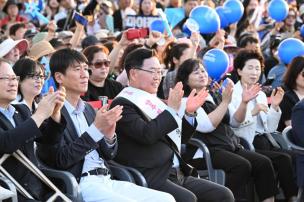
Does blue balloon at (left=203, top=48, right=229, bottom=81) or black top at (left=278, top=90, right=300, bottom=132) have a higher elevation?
blue balloon at (left=203, top=48, right=229, bottom=81)

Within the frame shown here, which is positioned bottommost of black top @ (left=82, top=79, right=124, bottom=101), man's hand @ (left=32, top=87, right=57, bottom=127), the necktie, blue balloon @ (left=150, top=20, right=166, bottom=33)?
the necktie

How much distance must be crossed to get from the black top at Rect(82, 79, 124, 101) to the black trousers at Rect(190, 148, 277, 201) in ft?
3.84

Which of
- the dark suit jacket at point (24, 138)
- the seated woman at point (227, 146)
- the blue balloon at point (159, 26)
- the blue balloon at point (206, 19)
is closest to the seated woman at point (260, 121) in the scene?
the seated woman at point (227, 146)

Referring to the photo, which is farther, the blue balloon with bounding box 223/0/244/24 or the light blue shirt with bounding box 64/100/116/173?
the blue balloon with bounding box 223/0/244/24

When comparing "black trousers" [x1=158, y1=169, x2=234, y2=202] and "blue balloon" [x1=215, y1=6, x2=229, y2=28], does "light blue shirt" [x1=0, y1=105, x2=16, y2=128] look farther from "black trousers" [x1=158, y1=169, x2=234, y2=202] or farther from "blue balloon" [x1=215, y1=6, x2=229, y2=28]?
"blue balloon" [x1=215, y1=6, x2=229, y2=28]

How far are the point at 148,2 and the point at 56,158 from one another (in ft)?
23.0

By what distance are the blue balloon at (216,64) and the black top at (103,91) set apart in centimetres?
118

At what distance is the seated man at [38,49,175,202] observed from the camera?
622 cm

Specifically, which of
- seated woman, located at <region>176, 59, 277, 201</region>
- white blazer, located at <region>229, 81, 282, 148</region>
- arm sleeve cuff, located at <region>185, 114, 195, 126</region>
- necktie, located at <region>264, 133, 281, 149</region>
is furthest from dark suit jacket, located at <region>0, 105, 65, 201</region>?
necktie, located at <region>264, 133, 281, 149</region>

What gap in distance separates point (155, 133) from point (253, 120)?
2.40 m

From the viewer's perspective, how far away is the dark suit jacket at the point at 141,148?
6621 mm

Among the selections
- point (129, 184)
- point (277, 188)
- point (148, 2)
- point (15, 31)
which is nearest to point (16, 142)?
point (129, 184)

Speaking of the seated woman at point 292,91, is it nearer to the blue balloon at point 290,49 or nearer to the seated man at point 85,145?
the blue balloon at point 290,49

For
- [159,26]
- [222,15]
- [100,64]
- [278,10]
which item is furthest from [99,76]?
[278,10]
